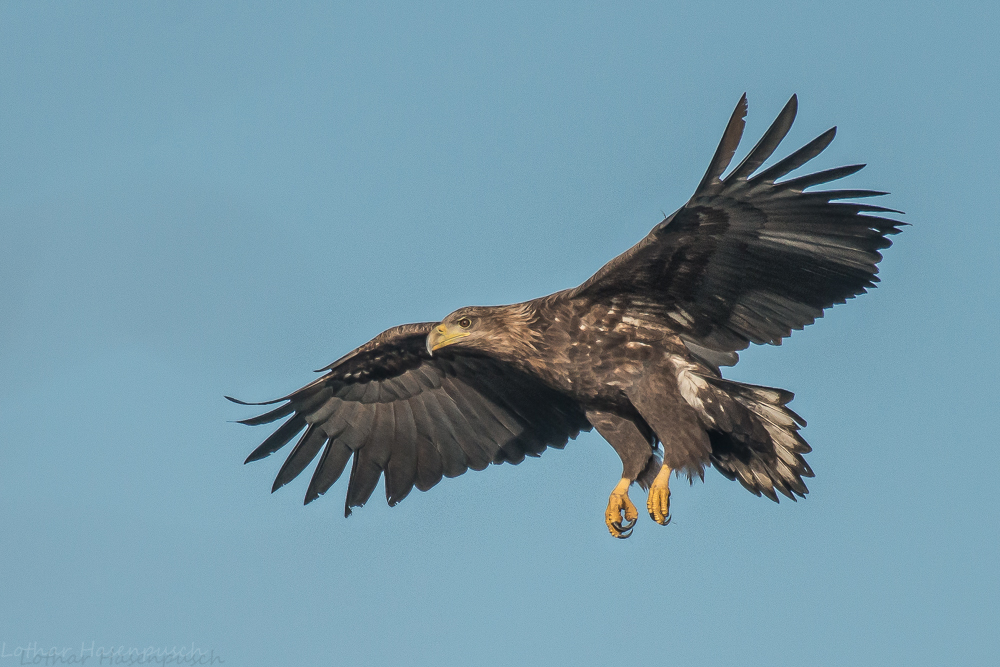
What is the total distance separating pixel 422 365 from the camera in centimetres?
1265

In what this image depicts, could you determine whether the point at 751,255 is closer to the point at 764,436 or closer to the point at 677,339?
the point at 677,339

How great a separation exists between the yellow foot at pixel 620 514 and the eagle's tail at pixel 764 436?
892 mm

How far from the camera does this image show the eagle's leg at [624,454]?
10977 mm

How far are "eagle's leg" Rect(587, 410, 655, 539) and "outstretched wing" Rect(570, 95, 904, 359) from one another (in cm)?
96

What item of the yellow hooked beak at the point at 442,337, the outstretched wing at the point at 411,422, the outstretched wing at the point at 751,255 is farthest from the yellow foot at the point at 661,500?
the yellow hooked beak at the point at 442,337

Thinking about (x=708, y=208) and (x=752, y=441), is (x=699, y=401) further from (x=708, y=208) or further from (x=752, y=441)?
(x=708, y=208)

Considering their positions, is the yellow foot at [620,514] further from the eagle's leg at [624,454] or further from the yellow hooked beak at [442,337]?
the yellow hooked beak at [442,337]

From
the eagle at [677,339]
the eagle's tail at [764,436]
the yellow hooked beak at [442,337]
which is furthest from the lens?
the yellow hooked beak at [442,337]

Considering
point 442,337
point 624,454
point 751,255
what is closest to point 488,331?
point 442,337

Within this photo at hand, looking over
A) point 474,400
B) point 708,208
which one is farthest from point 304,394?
point 708,208

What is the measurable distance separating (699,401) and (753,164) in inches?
81.9

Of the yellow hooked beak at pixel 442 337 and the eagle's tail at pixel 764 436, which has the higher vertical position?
the yellow hooked beak at pixel 442 337

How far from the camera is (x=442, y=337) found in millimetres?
11445

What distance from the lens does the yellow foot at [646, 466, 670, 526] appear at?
Answer: 10516 millimetres
